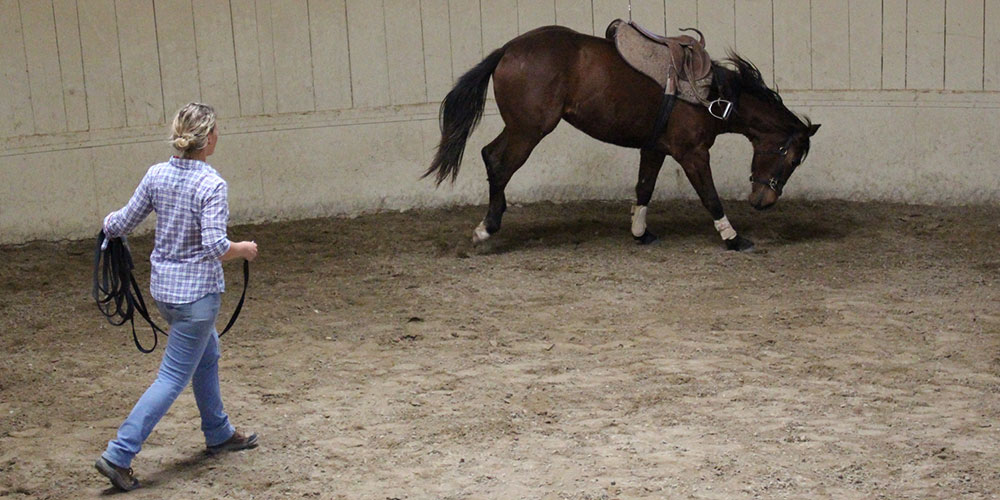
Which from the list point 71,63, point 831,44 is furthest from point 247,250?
point 831,44

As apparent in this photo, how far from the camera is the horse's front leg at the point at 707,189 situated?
7148 millimetres

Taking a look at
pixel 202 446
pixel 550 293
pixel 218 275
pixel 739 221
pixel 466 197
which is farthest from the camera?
pixel 466 197

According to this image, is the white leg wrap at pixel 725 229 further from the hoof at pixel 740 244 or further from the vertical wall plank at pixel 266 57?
the vertical wall plank at pixel 266 57

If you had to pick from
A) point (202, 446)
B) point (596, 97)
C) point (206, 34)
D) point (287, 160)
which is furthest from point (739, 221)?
point (202, 446)

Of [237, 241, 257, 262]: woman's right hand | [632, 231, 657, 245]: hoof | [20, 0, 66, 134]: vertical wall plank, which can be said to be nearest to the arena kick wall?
[20, 0, 66, 134]: vertical wall plank

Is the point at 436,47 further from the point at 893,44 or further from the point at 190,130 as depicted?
the point at 190,130

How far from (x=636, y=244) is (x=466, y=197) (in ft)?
6.25

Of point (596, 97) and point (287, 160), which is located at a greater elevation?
point (596, 97)

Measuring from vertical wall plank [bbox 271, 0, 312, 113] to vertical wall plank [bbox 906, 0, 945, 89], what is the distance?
477 centimetres

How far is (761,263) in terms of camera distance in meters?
6.87

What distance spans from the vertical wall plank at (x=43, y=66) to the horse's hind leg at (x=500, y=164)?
3.37 metres

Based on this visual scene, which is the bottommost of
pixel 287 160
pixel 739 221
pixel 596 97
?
pixel 739 221

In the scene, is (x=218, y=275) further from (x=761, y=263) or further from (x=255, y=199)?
(x=255, y=199)

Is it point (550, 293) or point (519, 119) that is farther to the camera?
point (519, 119)
